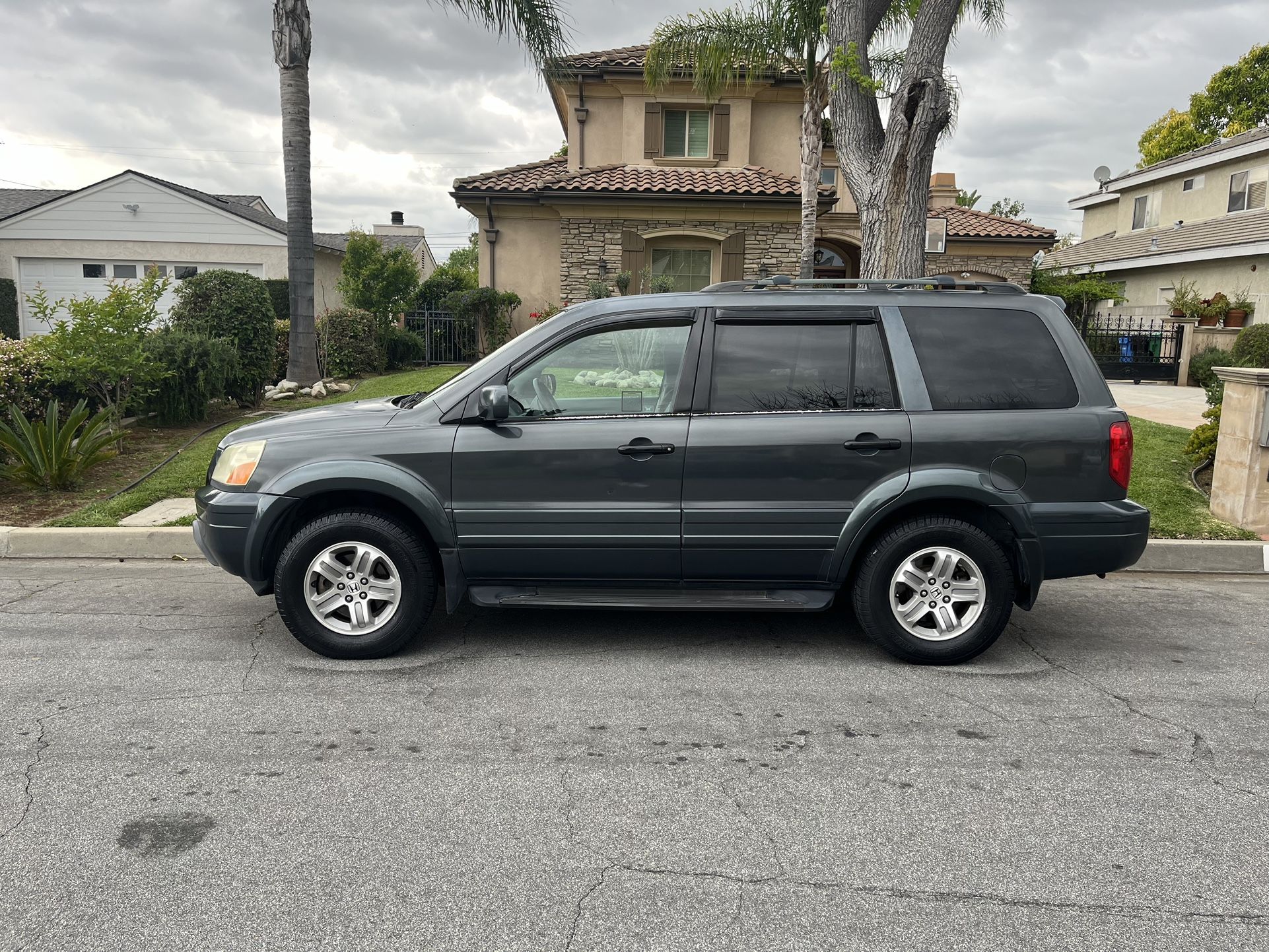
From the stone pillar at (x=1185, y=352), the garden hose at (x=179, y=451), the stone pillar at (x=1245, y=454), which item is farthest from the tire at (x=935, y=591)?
the stone pillar at (x=1185, y=352)

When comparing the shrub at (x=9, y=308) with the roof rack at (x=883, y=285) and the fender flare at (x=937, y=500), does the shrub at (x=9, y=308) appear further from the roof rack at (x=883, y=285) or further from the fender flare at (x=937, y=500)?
the fender flare at (x=937, y=500)

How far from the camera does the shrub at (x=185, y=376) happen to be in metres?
10.5

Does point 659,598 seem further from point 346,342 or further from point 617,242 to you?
point 617,242

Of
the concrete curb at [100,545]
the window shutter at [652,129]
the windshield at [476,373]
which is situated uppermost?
the window shutter at [652,129]

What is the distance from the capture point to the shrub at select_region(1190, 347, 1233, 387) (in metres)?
17.8

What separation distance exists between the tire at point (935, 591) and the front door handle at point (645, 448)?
1.18 metres

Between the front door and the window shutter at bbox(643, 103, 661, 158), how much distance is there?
59.7 feet

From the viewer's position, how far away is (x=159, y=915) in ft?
8.63

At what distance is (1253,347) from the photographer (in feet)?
52.1

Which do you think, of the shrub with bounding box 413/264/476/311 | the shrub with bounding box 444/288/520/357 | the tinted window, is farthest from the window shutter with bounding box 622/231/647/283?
the tinted window

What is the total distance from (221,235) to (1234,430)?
27.2 meters

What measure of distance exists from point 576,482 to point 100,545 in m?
4.50

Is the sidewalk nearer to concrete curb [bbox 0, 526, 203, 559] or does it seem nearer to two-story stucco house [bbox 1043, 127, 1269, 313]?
two-story stucco house [bbox 1043, 127, 1269, 313]

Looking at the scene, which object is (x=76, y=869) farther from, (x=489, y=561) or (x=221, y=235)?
(x=221, y=235)
